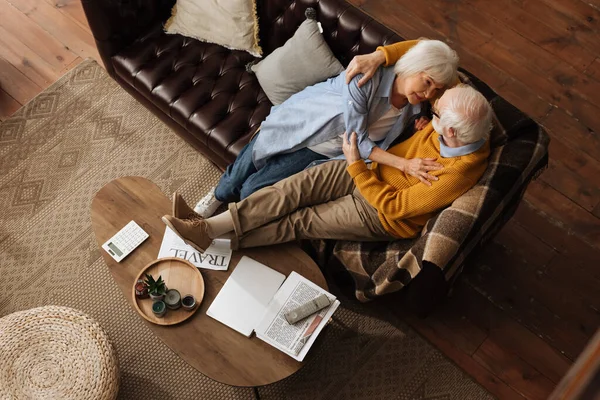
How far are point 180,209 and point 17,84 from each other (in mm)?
1657

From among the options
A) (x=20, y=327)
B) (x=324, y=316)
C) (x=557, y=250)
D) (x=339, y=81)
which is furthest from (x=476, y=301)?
(x=20, y=327)

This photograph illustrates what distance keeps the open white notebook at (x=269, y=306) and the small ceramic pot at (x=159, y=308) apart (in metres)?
0.16

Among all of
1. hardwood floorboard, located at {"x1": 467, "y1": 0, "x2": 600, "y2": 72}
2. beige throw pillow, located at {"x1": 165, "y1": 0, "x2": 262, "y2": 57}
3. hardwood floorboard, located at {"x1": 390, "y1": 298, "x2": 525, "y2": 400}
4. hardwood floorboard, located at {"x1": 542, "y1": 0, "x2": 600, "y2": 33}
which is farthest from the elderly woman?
hardwood floorboard, located at {"x1": 542, "y1": 0, "x2": 600, "y2": 33}

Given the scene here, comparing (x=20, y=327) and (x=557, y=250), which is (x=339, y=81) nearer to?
(x=557, y=250)

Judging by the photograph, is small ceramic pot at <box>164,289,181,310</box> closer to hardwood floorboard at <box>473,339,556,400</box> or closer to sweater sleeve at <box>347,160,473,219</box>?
sweater sleeve at <box>347,160,473,219</box>

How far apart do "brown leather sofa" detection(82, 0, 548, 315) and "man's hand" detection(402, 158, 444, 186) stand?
0.85 feet

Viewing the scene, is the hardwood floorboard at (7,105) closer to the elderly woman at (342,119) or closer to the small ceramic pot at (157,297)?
the elderly woman at (342,119)

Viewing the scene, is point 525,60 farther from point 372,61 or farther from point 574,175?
point 372,61

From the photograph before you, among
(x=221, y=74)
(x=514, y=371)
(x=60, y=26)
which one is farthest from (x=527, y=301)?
(x=60, y=26)

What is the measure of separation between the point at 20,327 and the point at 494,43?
291 cm

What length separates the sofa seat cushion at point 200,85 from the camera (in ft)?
8.95

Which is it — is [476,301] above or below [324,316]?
below

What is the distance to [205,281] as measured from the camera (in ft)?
7.44

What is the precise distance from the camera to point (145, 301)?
2.21m
